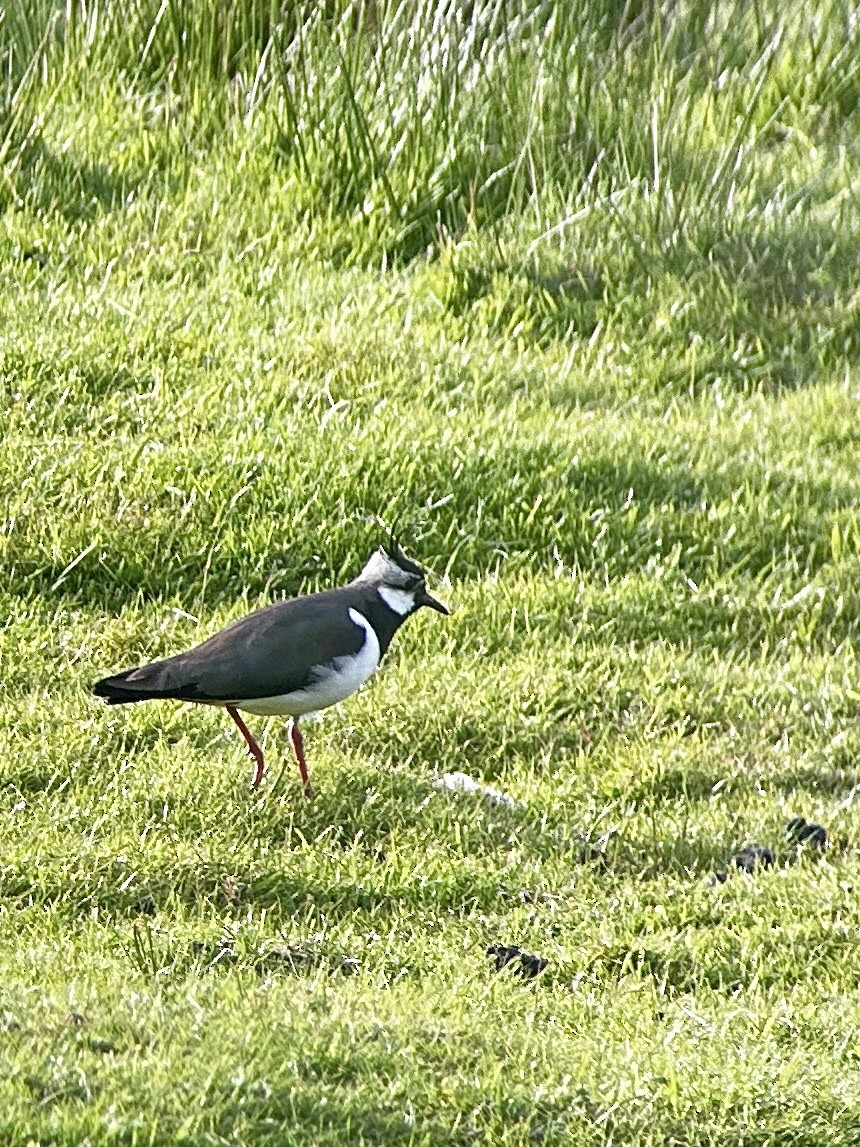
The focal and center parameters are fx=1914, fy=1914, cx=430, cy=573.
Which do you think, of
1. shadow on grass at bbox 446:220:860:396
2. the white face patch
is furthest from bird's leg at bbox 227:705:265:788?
shadow on grass at bbox 446:220:860:396

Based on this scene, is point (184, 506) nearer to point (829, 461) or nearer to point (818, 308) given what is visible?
point (829, 461)

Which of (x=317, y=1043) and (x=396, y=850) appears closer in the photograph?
(x=317, y=1043)

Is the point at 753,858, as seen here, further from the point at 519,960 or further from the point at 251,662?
the point at 251,662

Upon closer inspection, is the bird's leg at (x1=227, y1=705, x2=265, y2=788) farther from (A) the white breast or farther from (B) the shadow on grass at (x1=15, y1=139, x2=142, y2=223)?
(B) the shadow on grass at (x1=15, y1=139, x2=142, y2=223)

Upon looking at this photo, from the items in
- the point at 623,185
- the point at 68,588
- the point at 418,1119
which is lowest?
the point at 68,588

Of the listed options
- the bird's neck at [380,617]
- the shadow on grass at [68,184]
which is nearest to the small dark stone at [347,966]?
the bird's neck at [380,617]

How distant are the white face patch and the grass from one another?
443mm

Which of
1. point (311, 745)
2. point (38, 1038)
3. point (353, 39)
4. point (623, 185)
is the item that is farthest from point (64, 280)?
point (38, 1038)

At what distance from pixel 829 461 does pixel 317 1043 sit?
5.04 meters

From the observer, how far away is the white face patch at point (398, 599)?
6.55m

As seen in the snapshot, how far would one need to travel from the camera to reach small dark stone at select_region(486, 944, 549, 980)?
5.36 meters

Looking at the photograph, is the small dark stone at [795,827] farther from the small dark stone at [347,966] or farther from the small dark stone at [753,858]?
the small dark stone at [347,966]

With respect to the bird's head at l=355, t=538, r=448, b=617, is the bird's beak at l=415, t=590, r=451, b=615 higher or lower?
lower

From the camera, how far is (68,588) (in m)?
7.55
